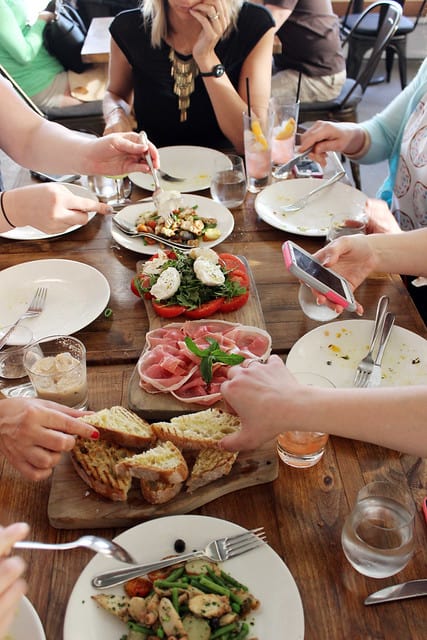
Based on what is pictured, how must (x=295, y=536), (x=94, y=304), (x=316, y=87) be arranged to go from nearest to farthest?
(x=295, y=536)
(x=94, y=304)
(x=316, y=87)

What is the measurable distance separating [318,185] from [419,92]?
1.59 feet

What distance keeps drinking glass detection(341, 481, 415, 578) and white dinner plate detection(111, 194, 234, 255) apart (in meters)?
1.00

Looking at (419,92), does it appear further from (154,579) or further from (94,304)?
(154,579)

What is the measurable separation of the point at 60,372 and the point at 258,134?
48.1 inches

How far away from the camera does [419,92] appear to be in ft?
6.55

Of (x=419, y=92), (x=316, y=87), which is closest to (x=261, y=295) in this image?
(x=419, y=92)

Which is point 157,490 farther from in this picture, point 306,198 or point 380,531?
point 306,198

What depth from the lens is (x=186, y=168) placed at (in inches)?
86.4

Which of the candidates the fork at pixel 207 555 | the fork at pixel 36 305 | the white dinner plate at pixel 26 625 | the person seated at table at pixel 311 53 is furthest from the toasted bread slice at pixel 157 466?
the person seated at table at pixel 311 53

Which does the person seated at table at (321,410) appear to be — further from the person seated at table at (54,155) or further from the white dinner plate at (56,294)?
the person seated at table at (54,155)

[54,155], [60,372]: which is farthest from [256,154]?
[60,372]

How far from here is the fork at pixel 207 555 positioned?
0.90 metres

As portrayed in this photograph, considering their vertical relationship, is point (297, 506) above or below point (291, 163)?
below

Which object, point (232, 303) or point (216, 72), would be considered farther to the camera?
point (216, 72)
